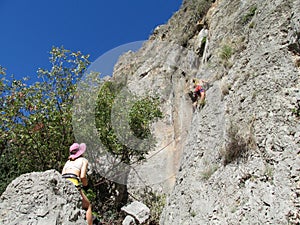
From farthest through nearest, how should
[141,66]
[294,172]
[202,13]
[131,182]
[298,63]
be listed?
[141,66] < [202,13] < [131,182] < [298,63] < [294,172]

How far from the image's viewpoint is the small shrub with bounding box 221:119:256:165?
6.76 m

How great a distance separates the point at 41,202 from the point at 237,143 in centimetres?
393

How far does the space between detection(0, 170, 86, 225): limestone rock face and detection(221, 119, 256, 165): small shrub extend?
3.18 meters

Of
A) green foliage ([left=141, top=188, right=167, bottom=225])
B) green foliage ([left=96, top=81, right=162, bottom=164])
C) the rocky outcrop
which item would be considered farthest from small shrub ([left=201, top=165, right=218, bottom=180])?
green foliage ([left=96, top=81, right=162, bottom=164])

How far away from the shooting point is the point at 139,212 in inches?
454

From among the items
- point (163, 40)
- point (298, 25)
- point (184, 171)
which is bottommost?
point (184, 171)

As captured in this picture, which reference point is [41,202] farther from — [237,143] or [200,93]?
[200,93]

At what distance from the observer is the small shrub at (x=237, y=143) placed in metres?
6.76

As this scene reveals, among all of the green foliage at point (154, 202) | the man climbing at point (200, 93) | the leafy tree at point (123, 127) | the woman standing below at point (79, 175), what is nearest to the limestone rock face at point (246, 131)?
the man climbing at point (200, 93)

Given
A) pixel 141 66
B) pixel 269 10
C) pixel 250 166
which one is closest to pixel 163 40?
pixel 141 66

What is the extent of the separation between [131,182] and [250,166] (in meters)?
8.53

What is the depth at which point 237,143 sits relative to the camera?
7059 millimetres

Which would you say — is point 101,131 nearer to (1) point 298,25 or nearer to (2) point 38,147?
(2) point 38,147

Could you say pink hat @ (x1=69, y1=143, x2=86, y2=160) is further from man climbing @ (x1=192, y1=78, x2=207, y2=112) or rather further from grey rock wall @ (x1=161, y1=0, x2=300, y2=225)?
man climbing @ (x1=192, y1=78, x2=207, y2=112)
